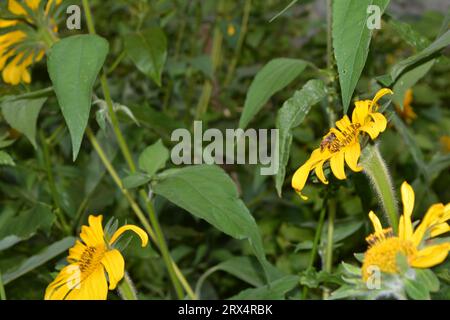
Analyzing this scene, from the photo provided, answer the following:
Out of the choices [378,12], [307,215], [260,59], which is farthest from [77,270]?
[260,59]

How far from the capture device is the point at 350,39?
54cm

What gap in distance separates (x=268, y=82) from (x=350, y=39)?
214 millimetres

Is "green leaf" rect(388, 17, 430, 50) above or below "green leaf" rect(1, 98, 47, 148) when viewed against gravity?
above

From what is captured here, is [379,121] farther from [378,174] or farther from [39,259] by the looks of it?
[39,259]

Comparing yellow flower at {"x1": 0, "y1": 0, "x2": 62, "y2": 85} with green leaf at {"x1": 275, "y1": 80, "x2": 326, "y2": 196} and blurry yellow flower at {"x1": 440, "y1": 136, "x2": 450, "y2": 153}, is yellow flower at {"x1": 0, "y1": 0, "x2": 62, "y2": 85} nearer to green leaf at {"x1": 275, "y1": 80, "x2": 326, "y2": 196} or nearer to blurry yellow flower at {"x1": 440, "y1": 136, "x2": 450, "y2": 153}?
green leaf at {"x1": 275, "y1": 80, "x2": 326, "y2": 196}

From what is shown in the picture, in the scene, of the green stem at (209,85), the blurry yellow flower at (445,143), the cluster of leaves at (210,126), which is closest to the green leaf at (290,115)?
the cluster of leaves at (210,126)

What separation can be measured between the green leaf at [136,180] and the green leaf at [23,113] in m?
0.15

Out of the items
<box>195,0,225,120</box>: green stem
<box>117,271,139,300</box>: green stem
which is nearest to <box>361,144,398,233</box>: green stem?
<box>117,271,139,300</box>: green stem

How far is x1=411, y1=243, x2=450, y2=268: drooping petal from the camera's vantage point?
0.45 m

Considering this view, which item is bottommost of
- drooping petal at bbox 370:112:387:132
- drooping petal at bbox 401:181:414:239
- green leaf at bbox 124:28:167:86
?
drooping petal at bbox 401:181:414:239

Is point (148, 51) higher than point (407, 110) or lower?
higher

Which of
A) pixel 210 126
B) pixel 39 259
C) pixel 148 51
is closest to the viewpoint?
pixel 39 259

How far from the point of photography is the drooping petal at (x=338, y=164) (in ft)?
1.79

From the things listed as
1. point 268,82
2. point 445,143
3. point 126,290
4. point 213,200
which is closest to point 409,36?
point 268,82
